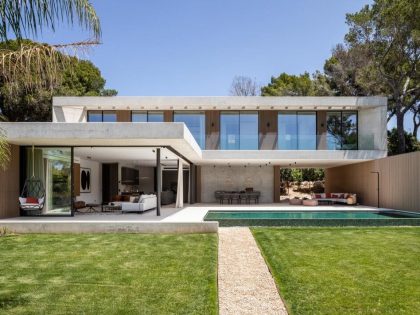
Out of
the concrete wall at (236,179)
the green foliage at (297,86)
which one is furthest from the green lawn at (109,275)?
the green foliage at (297,86)

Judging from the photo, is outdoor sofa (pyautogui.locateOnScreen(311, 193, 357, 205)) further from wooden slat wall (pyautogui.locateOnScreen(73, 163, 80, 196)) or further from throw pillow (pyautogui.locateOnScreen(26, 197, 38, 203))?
throw pillow (pyautogui.locateOnScreen(26, 197, 38, 203))

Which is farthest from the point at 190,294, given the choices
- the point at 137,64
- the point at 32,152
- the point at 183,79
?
the point at 183,79

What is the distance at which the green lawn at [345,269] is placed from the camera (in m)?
5.35

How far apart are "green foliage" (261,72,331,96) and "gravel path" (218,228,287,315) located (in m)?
26.4

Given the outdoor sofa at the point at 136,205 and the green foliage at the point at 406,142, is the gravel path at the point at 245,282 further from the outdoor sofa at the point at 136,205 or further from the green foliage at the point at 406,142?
the green foliage at the point at 406,142

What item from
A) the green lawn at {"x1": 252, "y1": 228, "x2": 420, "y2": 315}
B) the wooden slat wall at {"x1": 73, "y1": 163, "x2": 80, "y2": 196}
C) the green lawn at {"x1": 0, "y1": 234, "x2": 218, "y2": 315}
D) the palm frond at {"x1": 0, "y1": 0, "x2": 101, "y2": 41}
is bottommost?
the green lawn at {"x1": 0, "y1": 234, "x2": 218, "y2": 315}

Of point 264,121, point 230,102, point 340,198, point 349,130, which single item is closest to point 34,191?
point 230,102

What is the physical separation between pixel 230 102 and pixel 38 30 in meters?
17.3

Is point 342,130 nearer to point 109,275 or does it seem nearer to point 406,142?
point 406,142

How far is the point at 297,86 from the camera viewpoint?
36688 millimetres

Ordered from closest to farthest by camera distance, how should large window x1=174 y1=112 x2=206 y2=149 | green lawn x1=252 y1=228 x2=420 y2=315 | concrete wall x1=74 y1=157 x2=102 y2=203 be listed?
green lawn x1=252 y1=228 x2=420 y2=315
concrete wall x1=74 y1=157 x2=102 y2=203
large window x1=174 y1=112 x2=206 y2=149

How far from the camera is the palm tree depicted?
378 cm

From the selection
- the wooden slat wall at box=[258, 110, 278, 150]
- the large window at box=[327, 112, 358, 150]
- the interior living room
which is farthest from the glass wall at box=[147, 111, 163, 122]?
the large window at box=[327, 112, 358, 150]

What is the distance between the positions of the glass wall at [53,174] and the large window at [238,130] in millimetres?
8744
